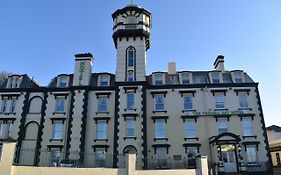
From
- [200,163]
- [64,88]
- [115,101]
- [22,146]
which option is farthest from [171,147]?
[22,146]

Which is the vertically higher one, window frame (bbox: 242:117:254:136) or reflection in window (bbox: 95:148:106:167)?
window frame (bbox: 242:117:254:136)

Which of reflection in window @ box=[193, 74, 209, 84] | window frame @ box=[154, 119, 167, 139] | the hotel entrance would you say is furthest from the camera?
reflection in window @ box=[193, 74, 209, 84]

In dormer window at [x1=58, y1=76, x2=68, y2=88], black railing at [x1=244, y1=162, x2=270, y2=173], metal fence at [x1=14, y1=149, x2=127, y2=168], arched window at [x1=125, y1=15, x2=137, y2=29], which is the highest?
arched window at [x1=125, y1=15, x2=137, y2=29]

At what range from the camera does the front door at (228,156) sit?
2830 cm

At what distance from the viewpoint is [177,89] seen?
32031 mm

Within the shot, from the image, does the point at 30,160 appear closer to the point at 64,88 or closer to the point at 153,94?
the point at 64,88

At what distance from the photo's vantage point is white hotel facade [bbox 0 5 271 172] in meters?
29.1

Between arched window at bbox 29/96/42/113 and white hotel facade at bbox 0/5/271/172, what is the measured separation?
0.12 metres

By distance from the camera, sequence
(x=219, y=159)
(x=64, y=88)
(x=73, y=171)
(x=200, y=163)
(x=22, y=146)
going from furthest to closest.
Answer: (x=64, y=88) < (x=22, y=146) < (x=219, y=159) < (x=200, y=163) < (x=73, y=171)

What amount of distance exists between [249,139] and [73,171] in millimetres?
21238

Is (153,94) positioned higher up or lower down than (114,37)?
lower down

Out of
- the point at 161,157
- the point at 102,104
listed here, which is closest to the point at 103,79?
the point at 102,104

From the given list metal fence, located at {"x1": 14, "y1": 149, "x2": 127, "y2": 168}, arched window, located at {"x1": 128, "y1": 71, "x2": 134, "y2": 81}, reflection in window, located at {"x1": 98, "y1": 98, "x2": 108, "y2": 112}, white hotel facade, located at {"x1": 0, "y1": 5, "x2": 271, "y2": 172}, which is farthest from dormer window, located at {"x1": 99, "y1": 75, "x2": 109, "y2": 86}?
metal fence, located at {"x1": 14, "y1": 149, "x2": 127, "y2": 168}

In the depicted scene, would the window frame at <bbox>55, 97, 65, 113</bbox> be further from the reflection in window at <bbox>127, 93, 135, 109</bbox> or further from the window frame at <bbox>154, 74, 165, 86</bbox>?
the window frame at <bbox>154, 74, 165, 86</bbox>
